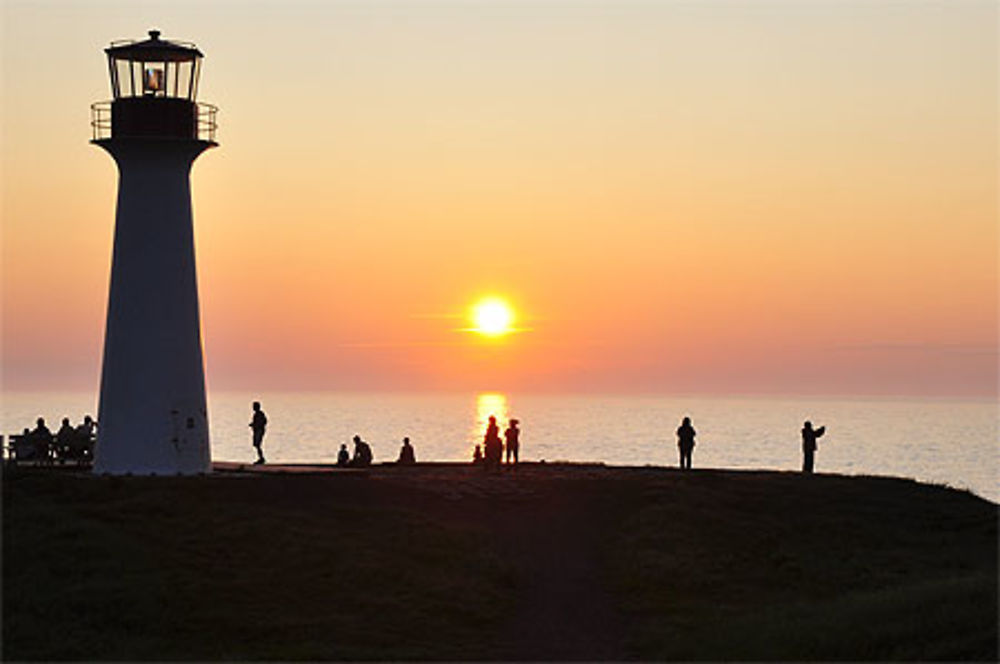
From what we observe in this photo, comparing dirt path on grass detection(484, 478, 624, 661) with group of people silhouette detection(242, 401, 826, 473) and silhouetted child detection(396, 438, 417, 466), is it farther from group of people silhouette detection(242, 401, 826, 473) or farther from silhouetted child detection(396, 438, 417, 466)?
silhouetted child detection(396, 438, 417, 466)

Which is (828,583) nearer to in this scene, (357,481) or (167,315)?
(357,481)

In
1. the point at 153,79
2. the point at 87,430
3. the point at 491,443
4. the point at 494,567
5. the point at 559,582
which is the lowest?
the point at 559,582

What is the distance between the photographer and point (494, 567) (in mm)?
36500

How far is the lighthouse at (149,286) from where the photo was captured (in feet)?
142

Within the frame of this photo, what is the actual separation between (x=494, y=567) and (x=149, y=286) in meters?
12.8

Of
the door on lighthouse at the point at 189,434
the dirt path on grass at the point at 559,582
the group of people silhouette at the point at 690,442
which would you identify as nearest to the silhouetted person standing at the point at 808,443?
the group of people silhouette at the point at 690,442

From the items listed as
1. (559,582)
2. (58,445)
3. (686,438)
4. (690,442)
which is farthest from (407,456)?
(559,582)

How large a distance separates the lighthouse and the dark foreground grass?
2.67 m

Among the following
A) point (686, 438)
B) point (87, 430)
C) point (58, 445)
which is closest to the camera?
point (58, 445)

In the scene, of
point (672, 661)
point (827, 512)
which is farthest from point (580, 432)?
point (672, 661)

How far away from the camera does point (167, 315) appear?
43406 millimetres

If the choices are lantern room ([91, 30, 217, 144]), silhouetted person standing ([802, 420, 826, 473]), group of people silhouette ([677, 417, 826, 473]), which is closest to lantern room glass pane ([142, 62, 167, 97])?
lantern room ([91, 30, 217, 144])

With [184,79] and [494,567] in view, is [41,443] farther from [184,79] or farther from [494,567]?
[494,567]

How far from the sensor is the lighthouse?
43.2 m
